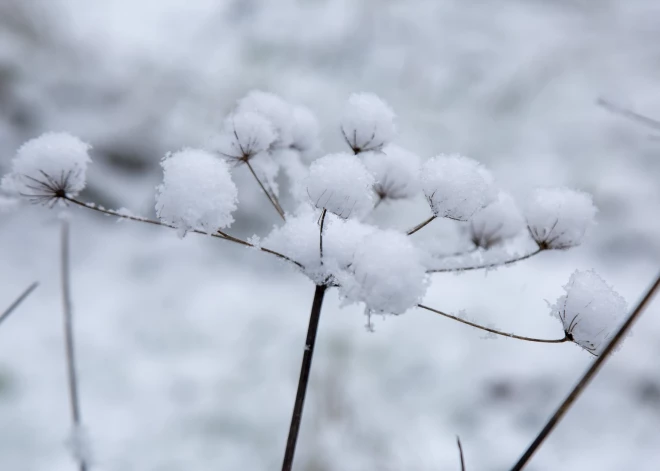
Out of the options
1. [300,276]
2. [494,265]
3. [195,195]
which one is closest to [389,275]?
[195,195]

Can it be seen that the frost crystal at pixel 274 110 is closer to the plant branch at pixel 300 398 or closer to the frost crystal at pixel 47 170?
the frost crystal at pixel 47 170

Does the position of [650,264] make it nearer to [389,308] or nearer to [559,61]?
[559,61]

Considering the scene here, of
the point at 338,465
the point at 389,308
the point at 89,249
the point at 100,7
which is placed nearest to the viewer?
the point at 389,308

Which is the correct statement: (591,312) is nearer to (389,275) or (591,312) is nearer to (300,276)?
(389,275)

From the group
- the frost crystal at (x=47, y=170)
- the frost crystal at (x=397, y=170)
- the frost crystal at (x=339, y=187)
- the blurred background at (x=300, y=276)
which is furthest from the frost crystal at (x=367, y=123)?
the blurred background at (x=300, y=276)

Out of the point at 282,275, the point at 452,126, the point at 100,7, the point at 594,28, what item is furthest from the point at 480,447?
the point at 100,7

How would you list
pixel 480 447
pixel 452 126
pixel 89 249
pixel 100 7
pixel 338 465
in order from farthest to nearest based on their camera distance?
pixel 452 126 → pixel 100 7 → pixel 89 249 → pixel 480 447 → pixel 338 465
